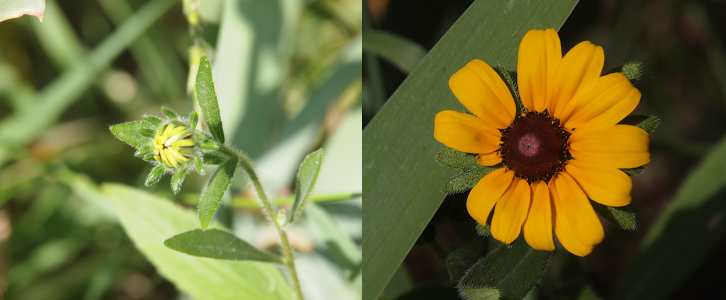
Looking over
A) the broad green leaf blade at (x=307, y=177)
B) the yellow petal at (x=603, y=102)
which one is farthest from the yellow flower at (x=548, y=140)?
the broad green leaf blade at (x=307, y=177)

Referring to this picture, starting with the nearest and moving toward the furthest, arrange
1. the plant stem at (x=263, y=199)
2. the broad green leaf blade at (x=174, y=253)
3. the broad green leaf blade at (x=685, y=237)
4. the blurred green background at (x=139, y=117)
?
the plant stem at (x=263, y=199)
the broad green leaf blade at (x=174, y=253)
the broad green leaf blade at (x=685, y=237)
the blurred green background at (x=139, y=117)

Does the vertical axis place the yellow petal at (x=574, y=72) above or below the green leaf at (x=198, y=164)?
above

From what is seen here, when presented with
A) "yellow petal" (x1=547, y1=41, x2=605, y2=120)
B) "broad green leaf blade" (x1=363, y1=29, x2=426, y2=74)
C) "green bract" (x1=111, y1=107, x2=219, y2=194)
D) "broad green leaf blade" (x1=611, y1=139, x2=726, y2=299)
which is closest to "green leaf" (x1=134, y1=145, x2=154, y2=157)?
"green bract" (x1=111, y1=107, x2=219, y2=194)

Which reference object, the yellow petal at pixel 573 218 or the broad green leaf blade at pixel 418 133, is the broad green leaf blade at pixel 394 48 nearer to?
the broad green leaf blade at pixel 418 133

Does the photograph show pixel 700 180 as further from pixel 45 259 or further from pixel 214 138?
pixel 45 259

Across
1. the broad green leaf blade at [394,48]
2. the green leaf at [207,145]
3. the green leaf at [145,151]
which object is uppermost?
the broad green leaf blade at [394,48]

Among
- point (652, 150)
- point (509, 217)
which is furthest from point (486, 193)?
point (652, 150)

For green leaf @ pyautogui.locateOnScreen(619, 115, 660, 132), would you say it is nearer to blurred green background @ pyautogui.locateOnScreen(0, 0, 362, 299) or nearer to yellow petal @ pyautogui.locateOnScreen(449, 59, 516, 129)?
yellow petal @ pyautogui.locateOnScreen(449, 59, 516, 129)

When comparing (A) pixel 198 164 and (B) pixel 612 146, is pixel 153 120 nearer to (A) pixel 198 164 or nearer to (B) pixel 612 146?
(A) pixel 198 164
